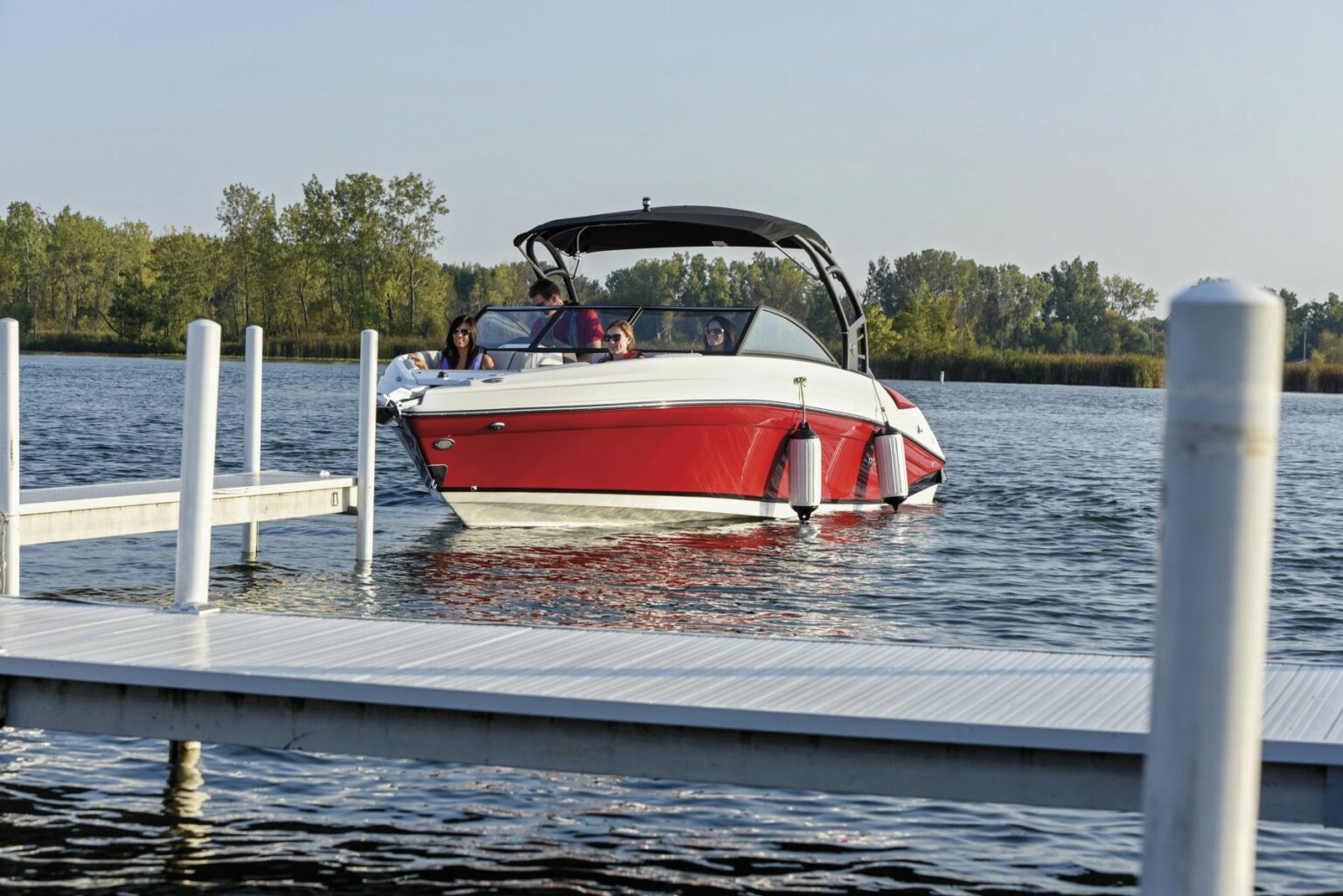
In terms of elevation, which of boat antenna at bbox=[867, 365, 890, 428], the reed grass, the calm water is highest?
the reed grass

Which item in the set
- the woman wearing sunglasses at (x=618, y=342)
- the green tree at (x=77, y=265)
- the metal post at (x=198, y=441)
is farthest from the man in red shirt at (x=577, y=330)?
the green tree at (x=77, y=265)

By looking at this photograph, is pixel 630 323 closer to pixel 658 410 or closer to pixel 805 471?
pixel 658 410

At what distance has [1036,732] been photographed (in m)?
4.18

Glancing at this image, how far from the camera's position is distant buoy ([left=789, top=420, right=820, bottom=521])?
13.3 m

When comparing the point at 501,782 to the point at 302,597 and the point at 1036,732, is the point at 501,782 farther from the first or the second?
the point at 302,597

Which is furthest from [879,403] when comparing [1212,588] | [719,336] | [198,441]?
[1212,588]

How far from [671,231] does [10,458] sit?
26.2 ft

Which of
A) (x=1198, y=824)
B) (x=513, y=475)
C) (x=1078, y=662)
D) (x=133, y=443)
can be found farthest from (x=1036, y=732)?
(x=133, y=443)

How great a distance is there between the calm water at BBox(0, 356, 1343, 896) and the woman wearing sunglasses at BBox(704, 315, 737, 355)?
5.42 ft

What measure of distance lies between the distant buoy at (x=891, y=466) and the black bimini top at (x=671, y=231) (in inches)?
77.4

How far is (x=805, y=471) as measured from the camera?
526 inches

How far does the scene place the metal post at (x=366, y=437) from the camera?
10094mm

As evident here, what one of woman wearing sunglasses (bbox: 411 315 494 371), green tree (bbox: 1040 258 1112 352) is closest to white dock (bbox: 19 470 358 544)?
woman wearing sunglasses (bbox: 411 315 494 371)

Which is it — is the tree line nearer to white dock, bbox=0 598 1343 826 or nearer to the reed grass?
the reed grass
